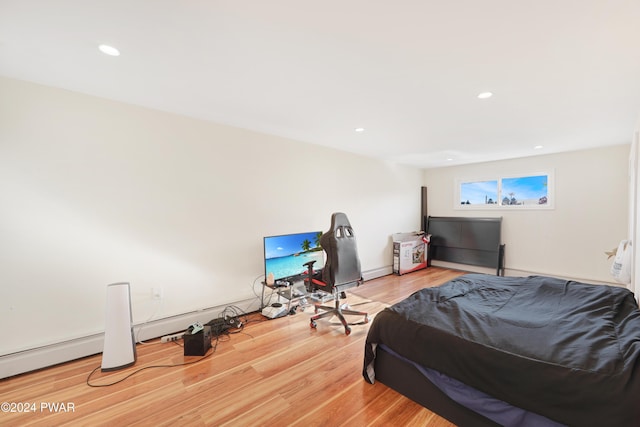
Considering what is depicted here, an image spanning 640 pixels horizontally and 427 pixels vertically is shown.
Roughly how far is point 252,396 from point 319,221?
8.79ft

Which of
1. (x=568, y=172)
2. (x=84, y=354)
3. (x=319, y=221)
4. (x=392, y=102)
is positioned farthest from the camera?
(x=568, y=172)

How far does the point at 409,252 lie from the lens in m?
5.59

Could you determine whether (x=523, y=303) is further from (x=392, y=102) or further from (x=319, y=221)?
(x=319, y=221)

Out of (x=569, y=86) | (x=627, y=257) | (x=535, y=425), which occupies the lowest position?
(x=535, y=425)

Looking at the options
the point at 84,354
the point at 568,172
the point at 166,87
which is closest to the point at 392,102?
the point at 166,87

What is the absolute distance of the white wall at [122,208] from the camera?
7.02 ft

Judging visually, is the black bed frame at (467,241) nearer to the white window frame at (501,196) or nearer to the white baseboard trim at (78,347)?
the white window frame at (501,196)

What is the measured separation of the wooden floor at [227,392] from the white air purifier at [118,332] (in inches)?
3.5

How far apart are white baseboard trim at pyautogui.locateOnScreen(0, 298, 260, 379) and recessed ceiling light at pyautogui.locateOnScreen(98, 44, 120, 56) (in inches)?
95.6

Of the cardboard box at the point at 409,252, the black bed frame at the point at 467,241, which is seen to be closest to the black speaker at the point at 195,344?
the cardboard box at the point at 409,252

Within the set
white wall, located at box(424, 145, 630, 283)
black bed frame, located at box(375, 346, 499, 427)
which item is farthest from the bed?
white wall, located at box(424, 145, 630, 283)

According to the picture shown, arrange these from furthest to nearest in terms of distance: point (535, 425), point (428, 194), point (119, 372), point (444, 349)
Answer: point (428, 194)
point (119, 372)
point (444, 349)
point (535, 425)

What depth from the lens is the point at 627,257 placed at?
2.80 metres

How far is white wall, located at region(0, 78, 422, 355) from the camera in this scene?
2.14 m
